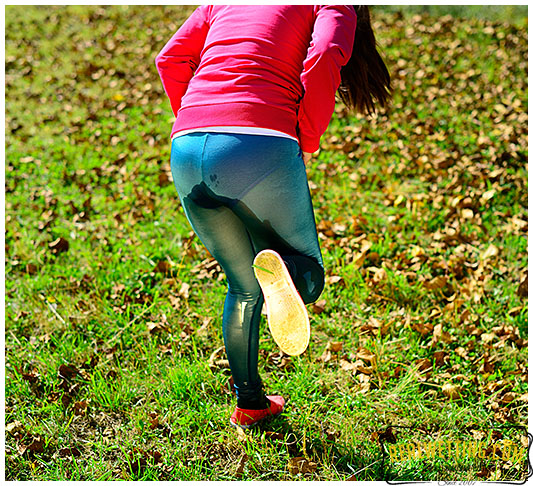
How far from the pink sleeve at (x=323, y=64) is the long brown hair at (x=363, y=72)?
23 centimetres

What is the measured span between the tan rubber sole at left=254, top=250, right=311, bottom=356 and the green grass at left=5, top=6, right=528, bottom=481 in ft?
2.47

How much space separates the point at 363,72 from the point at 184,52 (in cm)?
80

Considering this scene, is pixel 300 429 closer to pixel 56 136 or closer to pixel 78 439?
pixel 78 439

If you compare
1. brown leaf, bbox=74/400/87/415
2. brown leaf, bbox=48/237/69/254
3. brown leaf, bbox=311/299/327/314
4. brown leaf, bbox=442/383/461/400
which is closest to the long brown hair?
brown leaf, bbox=311/299/327/314

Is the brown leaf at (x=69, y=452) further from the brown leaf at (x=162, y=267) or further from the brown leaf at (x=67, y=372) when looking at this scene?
the brown leaf at (x=162, y=267)

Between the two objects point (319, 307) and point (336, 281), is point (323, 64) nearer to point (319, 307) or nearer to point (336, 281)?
point (319, 307)

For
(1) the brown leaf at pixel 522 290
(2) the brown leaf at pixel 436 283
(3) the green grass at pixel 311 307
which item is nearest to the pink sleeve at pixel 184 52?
(3) the green grass at pixel 311 307

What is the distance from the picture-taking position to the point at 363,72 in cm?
260

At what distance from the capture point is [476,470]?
256cm

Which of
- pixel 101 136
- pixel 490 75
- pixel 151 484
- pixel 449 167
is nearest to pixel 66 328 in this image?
pixel 151 484

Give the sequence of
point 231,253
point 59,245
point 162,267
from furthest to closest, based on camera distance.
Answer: point 59,245
point 162,267
point 231,253

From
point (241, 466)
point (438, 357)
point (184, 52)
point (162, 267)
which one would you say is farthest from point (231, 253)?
point (162, 267)

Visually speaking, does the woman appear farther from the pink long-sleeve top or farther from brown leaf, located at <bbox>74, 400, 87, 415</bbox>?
brown leaf, located at <bbox>74, 400, 87, 415</bbox>

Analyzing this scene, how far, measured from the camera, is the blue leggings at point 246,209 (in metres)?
2.11
